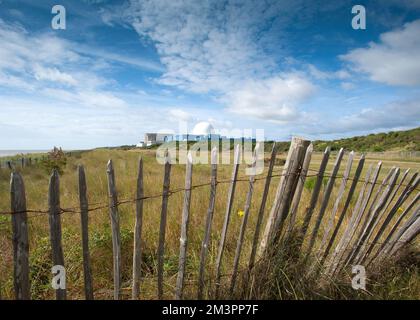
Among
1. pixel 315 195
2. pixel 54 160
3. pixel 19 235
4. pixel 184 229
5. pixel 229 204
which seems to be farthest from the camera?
pixel 54 160

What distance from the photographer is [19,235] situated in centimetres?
151

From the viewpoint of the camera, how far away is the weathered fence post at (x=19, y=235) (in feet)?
4.75

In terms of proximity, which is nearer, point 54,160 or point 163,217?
point 163,217

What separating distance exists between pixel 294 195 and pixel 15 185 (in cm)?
219

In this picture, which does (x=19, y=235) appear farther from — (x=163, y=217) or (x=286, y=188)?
(x=286, y=188)

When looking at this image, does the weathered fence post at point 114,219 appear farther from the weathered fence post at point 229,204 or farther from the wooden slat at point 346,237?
the wooden slat at point 346,237

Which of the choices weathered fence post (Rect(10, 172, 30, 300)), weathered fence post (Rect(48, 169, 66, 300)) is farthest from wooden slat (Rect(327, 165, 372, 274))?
weathered fence post (Rect(10, 172, 30, 300))

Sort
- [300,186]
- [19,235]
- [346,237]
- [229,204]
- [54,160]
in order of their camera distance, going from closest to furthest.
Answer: [19,235] < [229,204] < [300,186] < [346,237] < [54,160]

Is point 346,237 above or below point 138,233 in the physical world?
below

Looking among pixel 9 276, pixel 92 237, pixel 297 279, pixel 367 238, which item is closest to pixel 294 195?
pixel 297 279

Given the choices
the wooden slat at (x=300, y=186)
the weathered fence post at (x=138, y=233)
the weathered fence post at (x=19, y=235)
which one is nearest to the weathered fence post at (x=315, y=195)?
the wooden slat at (x=300, y=186)

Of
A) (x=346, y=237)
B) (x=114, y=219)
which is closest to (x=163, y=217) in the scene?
(x=114, y=219)
